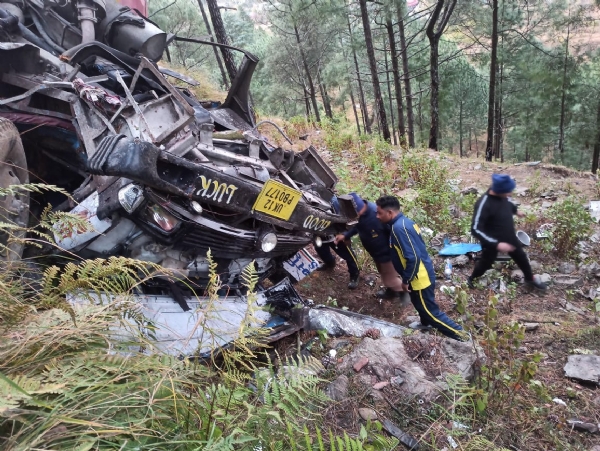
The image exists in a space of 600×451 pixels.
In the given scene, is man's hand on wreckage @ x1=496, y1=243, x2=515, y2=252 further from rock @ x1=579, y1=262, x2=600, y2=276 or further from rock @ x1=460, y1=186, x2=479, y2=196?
rock @ x1=460, y1=186, x2=479, y2=196

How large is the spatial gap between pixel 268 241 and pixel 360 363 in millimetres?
1321

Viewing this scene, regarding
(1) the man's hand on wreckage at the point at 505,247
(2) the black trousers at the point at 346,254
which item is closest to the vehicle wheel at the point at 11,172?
(2) the black trousers at the point at 346,254

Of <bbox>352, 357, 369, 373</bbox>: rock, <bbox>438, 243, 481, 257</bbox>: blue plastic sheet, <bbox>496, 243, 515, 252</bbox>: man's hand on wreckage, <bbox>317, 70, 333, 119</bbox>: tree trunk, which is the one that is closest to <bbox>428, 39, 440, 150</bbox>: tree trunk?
<bbox>438, 243, 481, 257</bbox>: blue plastic sheet

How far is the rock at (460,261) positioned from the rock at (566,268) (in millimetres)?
1116

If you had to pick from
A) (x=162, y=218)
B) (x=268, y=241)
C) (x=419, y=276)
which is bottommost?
(x=419, y=276)

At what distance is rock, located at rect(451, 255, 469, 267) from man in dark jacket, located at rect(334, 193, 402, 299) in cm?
105

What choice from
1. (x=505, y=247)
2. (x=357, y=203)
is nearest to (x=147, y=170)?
(x=357, y=203)

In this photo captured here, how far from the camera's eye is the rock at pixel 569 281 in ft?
16.7

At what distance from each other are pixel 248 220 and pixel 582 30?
19.9m

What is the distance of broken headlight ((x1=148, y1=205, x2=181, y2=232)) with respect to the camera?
331 centimetres

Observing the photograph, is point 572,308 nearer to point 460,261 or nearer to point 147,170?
point 460,261

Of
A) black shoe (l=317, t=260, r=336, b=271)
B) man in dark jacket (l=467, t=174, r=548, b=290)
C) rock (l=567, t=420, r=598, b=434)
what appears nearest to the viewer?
rock (l=567, t=420, r=598, b=434)

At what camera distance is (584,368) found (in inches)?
133

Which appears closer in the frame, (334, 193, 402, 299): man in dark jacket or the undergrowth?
the undergrowth
